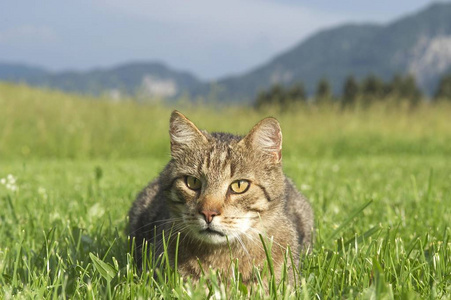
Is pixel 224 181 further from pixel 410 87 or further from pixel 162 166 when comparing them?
pixel 410 87

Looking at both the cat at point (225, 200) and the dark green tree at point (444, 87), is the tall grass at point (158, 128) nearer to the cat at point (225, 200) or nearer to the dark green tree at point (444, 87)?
the cat at point (225, 200)

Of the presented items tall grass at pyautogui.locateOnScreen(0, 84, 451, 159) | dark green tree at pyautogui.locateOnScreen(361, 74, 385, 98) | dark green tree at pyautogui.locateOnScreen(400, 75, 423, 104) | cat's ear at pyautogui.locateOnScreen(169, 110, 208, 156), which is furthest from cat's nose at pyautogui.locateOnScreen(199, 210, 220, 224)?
dark green tree at pyautogui.locateOnScreen(400, 75, 423, 104)

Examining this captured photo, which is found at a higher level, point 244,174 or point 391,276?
point 244,174

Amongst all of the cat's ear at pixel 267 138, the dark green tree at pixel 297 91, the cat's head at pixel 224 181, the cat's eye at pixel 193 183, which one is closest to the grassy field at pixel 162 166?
the cat's head at pixel 224 181

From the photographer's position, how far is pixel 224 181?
2.69m

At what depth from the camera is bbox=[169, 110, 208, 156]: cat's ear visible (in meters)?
2.93

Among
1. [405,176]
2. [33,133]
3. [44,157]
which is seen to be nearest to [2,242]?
[405,176]

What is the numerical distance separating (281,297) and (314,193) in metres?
3.65

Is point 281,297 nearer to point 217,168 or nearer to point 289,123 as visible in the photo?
point 217,168

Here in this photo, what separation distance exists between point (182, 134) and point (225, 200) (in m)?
0.62

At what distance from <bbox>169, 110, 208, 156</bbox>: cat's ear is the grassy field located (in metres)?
0.80

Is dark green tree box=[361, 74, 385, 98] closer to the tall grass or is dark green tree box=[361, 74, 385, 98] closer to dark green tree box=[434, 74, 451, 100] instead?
dark green tree box=[434, 74, 451, 100]

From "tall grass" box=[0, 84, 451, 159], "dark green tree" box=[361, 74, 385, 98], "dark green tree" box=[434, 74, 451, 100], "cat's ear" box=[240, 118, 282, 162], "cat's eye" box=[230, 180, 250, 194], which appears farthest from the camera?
"dark green tree" box=[361, 74, 385, 98]

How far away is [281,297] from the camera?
226cm
